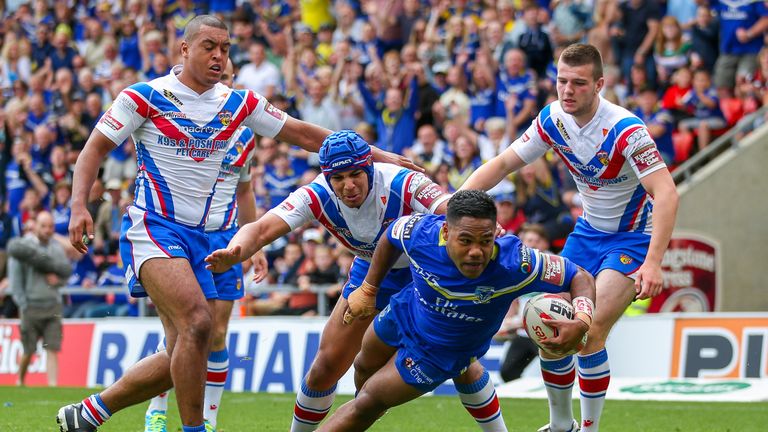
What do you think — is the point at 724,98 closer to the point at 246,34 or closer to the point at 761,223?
the point at 761,223

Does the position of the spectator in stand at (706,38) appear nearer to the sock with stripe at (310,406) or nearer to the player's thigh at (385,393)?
the sock with stripe at (310,406)

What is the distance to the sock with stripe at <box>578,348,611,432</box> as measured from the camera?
27.8 ft

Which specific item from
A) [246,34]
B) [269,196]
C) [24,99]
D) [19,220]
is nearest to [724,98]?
[269,196]

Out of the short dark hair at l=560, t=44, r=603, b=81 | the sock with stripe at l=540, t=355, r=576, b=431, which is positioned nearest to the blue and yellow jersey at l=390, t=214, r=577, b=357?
the sock with stripe at l=540, t=355, r=576, b=431

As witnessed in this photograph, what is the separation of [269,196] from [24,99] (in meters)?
7.17

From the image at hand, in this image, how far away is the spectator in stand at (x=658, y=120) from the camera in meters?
16.6

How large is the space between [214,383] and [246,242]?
8.07 ft

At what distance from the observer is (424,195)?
7.73 metres

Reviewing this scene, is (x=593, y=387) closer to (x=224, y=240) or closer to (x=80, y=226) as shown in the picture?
(x=224, y=240)

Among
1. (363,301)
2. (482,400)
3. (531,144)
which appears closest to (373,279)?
(363,301)

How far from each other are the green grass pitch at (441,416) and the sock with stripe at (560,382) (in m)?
1.77

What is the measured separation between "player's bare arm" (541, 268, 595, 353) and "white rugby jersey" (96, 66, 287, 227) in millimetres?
2815

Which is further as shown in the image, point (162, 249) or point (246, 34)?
point (246, 34)

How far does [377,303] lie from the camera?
8.26 meters
